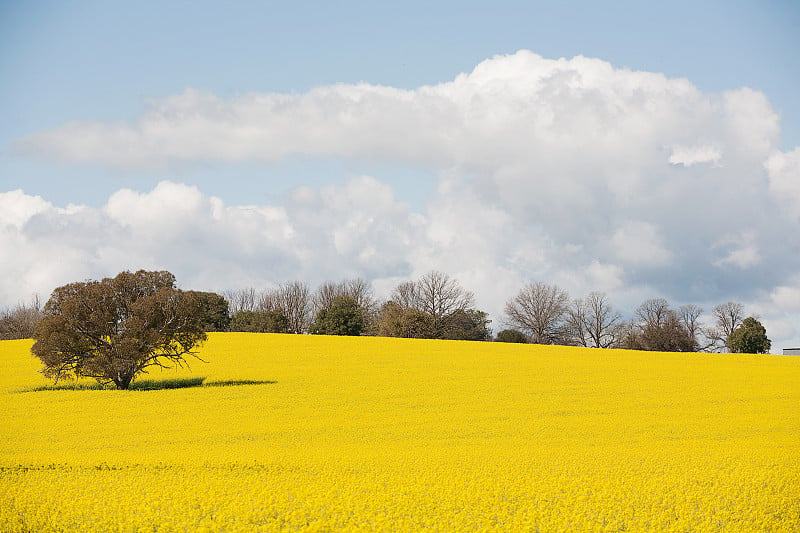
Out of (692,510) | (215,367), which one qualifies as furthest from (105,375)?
(692,510)

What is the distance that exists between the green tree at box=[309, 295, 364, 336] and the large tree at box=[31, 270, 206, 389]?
115 ft

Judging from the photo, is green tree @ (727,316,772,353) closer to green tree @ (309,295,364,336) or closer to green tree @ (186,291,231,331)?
green tree @ (309,295,364,336)

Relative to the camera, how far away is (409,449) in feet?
54.0

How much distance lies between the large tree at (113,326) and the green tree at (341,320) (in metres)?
35.0

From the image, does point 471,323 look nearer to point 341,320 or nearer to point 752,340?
point 341,320

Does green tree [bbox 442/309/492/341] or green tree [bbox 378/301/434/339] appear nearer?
green tree [bbox 378/301/434/339]

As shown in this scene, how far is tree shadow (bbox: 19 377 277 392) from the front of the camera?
1155 inches

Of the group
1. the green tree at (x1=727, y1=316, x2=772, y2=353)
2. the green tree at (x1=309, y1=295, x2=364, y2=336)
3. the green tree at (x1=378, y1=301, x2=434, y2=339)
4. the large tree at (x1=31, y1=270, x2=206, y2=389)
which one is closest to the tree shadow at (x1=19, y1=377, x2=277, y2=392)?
the large tree at (x1=31, y1=270, x2=206, y2=389)

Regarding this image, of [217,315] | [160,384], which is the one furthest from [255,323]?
[160,384]

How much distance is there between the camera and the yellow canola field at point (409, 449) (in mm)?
10523

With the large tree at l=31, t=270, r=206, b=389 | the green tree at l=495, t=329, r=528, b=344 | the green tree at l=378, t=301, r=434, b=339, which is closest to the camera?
the large tree at l=31, t=270, r=206, b=389

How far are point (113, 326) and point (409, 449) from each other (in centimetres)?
1833

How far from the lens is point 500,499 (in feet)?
36.3

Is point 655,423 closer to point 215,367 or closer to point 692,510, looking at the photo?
point 692,510
